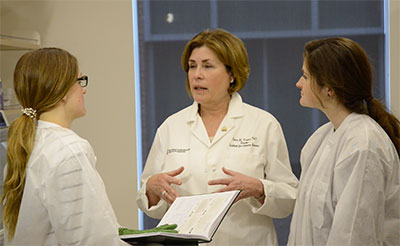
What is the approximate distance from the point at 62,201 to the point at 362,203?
0.97 meters

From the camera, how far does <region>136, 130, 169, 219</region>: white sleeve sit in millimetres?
2236

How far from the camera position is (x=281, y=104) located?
324 centimetres

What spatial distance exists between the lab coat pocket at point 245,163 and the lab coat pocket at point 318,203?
0.42m

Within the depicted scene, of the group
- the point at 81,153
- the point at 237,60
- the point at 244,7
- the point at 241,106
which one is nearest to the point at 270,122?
the point at 241,106

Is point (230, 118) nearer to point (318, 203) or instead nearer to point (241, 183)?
point (241, 183)

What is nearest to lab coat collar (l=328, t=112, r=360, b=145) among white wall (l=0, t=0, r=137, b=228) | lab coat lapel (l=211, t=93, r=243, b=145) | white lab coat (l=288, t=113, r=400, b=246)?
white lab coat (l=288, t=113, r=400, b=246)

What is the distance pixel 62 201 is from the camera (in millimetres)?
1453

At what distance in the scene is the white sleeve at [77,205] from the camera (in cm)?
146

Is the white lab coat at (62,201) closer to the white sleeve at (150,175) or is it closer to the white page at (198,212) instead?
the white page at (198,212)

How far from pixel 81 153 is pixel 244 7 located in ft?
6.63

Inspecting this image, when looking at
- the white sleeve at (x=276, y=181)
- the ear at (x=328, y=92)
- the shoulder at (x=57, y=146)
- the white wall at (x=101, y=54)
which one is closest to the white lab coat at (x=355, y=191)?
the ear at (x=328, y=92)

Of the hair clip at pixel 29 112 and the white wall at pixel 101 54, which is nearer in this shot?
the hair clip at pixel 29 112

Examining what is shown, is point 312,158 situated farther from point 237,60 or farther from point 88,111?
point 88,111

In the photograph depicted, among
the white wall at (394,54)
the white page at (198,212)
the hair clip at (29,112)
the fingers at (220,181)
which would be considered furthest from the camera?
the white wall at (394,54)
